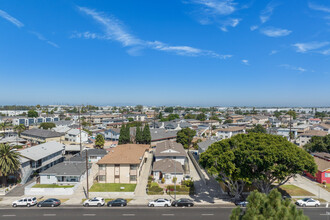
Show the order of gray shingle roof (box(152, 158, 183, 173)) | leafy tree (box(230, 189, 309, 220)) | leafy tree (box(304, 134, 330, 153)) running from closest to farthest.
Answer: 1. leafy tree (box(230, 189, 309, 220))
2. gray shingle roof (box(152, 158, 183, 173))
3. leafy tree (box(304, 134, 330, 153))

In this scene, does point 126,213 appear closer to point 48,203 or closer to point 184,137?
point 48,203

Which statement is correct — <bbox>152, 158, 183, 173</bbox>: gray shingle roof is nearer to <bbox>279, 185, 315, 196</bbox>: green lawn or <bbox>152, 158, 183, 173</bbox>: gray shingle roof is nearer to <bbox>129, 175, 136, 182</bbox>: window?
<bbox>129, 175, 136, 182</bbox>: window

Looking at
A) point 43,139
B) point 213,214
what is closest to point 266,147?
point 213,214

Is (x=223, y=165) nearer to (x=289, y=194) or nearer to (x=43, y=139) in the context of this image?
(x=289, y=194)

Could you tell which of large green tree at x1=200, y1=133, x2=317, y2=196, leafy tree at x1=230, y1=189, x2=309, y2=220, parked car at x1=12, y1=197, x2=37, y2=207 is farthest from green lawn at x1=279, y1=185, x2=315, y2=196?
parked car at x1=12, y1=197, x2=37, y2=207

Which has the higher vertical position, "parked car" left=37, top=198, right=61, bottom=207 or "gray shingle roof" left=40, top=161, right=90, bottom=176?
"gray shingle roof" left=40, top=161, right=90, bottom=176

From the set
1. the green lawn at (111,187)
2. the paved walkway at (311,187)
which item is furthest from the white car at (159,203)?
the paved walkway at (311,187)

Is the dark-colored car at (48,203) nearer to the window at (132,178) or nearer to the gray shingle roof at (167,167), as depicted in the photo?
the window at (132,178)
